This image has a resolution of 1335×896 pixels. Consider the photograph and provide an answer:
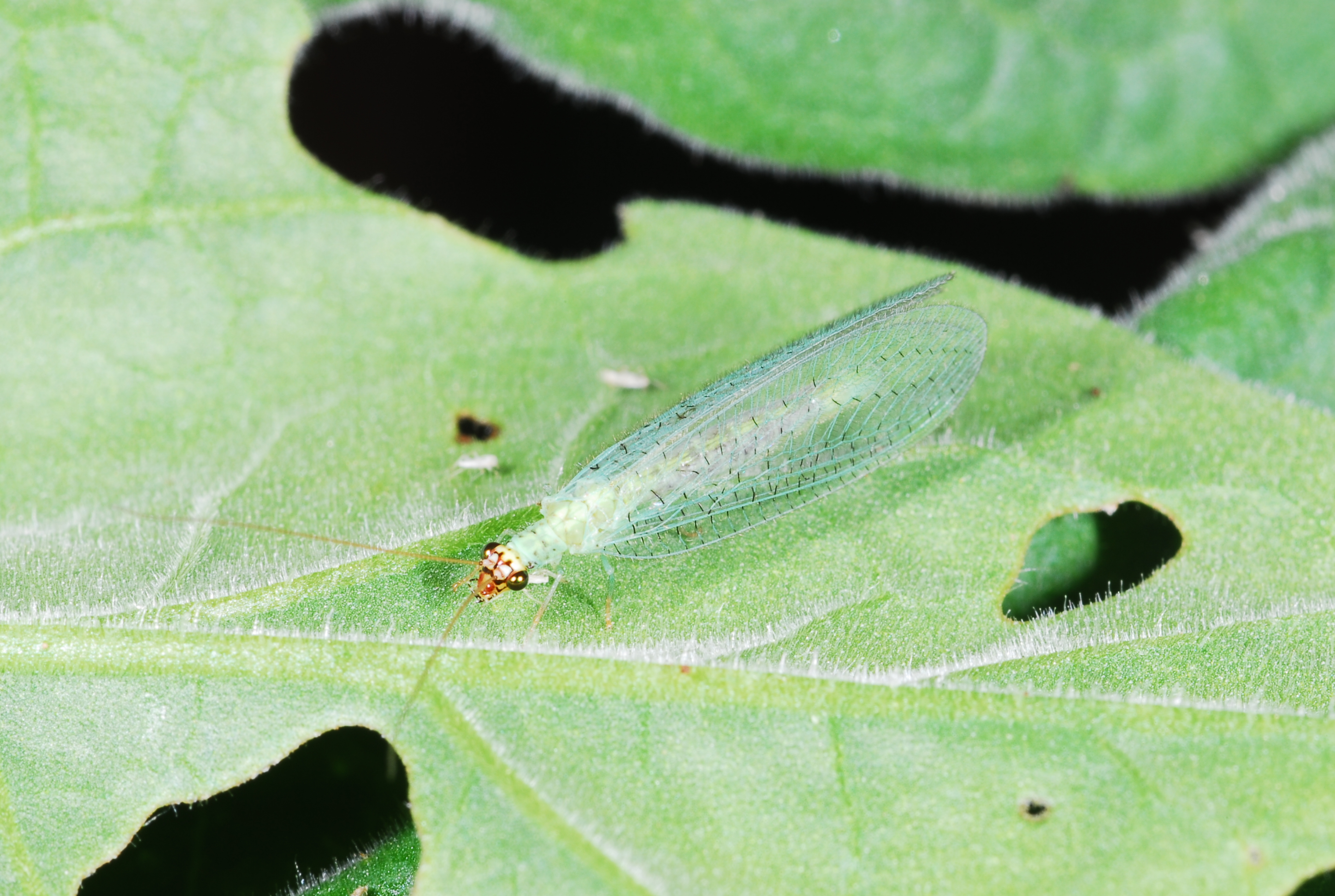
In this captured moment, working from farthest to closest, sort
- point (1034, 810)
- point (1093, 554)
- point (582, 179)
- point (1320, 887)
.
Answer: point (582, 179)
point (1093, 554)
point (1320, 887)
point (1034, 810)

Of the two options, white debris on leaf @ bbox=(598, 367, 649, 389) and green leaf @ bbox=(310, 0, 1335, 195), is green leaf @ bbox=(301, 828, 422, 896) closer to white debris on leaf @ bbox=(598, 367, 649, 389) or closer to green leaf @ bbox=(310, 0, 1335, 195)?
white debris on leaf @ bbox=(598, 367, 649, 389)

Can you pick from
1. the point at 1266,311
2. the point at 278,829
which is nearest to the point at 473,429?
the point at 278,829

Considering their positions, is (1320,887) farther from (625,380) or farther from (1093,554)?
(625,380)

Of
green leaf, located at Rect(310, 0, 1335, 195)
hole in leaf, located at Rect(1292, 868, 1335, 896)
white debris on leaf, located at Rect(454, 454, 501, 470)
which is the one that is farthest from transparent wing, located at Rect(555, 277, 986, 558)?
hole in leaf, located at Rect(1292, 868, 1335, 896)

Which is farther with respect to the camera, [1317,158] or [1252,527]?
[1317,158]

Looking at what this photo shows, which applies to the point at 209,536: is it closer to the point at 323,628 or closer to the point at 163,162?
the point at 323,628

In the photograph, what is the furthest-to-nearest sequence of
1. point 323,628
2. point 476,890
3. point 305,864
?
1. point 305,864
2. point 323,628
3. point 476,890

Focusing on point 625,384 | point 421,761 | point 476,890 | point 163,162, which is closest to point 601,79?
point 625,384
